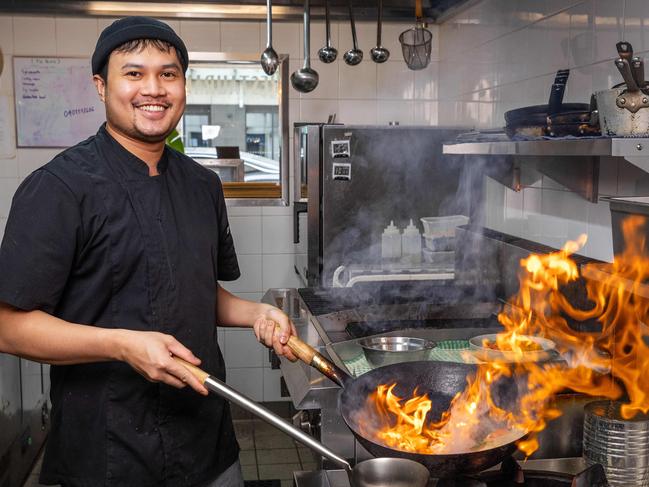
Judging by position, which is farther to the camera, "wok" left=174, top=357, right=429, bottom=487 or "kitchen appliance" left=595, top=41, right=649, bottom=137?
"kitchen appliance" left=595, top=41, right=649, bottom=137

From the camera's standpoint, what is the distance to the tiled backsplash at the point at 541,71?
228cm

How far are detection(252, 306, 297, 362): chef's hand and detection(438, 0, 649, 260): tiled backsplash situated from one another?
1.17 metres

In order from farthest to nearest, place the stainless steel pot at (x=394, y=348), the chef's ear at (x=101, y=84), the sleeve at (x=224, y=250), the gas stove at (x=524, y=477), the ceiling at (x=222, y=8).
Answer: the ceiling at (x=222, y=8) → the sleeve at (x=224, y=250) → the stainless steel pot at (x=394, y=348) → the chef's ear at (x=101, y=84) → the gas stove at (x=524, y=477)

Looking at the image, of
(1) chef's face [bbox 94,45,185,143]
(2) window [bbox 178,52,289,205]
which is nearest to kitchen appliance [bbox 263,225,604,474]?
(1) chef's face [bbox 94,45,185,143]

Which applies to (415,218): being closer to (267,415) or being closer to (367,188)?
(367,188)

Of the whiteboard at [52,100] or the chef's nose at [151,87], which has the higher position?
the whiteboard at [52,100]

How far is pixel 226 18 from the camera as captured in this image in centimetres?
423

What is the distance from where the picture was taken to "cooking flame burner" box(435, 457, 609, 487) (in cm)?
→ 135

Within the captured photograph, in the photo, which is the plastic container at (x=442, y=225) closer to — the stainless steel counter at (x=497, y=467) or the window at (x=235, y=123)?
the window at (x=235, y=123)

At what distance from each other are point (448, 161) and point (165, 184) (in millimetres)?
2209

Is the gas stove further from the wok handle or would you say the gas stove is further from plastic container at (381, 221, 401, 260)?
plastic container at (381, 221, 401, 260)

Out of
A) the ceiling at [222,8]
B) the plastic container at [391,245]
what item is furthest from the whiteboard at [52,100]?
the plastic container at [391,245]

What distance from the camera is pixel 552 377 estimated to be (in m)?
1.70

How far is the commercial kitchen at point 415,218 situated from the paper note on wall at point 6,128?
0.04 feet
